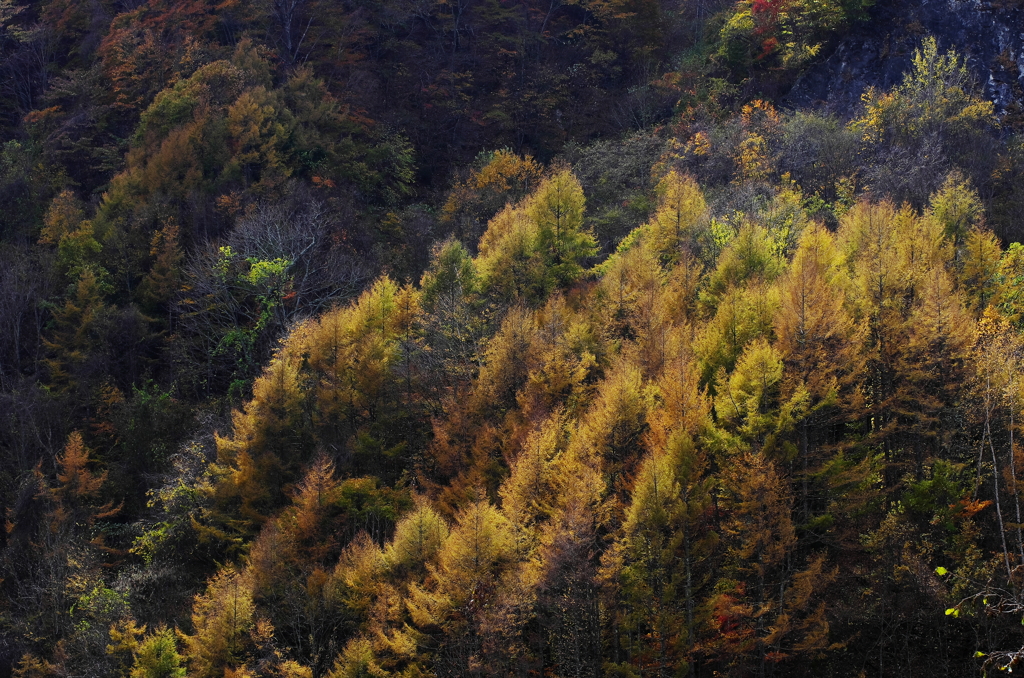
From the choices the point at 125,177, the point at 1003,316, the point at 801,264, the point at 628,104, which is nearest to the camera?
the point at 1003,316

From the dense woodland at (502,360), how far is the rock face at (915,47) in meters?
1.14

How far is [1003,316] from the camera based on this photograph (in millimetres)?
31188

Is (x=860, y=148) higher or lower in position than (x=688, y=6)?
lower

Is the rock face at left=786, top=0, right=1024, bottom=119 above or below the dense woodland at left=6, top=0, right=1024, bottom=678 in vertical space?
above

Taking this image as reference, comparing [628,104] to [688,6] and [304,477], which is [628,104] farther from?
[304,477]

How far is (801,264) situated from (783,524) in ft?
34.4

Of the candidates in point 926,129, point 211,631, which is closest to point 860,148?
point 926,129

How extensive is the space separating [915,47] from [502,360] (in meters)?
33.7

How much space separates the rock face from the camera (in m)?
50.2

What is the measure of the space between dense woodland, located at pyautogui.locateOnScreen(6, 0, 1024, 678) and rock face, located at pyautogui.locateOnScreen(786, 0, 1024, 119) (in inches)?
45.0

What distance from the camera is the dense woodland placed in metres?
28.9

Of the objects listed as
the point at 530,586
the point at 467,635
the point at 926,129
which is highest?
the point at 926,129

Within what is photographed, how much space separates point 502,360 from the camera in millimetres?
36344

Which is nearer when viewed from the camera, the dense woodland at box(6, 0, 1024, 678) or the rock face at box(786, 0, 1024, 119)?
the dense woodland at box(6, 0, 1024, 678)
